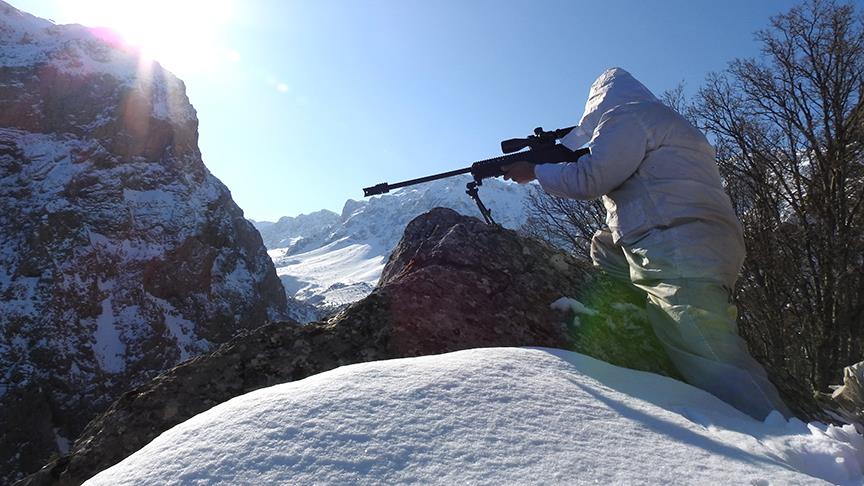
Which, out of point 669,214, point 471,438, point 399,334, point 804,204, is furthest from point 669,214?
point 804,204

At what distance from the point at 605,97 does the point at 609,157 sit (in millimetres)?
525

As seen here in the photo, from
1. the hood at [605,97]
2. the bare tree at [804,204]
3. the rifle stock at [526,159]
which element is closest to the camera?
the hood at [605,97]

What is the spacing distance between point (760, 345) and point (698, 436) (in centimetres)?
1531

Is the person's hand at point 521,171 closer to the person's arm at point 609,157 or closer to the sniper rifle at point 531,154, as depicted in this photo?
the sniper rifle at point 531,154

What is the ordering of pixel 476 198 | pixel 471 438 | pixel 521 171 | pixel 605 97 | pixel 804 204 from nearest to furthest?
1. pixel 471 438
2. pixel 605 97
3. pixel 521 171
4. pixel 476 198
5. pixel 804 204

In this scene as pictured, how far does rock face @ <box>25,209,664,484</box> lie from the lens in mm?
3127

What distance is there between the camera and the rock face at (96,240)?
155ft

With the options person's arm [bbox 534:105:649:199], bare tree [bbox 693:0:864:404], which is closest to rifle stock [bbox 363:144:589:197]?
person's arm [bbox 534:105:649:199]

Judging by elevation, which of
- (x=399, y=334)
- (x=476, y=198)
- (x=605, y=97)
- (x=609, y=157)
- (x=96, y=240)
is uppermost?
(x=96, y=240)

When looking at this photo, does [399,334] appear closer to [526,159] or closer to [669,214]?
[526,159]

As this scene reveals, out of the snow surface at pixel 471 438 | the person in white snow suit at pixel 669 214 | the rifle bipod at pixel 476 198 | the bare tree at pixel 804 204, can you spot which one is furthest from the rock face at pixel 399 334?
the bare tree at pixel 804 204

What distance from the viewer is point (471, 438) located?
1818mm

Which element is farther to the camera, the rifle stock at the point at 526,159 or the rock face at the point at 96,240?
the rock face at the point at 96,240

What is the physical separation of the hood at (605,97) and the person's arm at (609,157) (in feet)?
0.33
